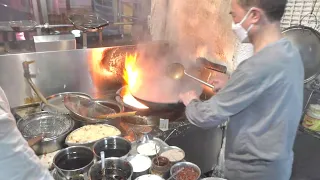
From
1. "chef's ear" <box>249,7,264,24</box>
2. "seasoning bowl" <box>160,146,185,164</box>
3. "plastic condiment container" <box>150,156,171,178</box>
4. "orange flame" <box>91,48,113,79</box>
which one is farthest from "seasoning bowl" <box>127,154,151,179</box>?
"orange flame" <box>91,48,113,79</box>

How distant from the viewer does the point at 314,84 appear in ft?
7.63

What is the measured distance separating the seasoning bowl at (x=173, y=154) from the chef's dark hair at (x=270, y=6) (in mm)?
1026

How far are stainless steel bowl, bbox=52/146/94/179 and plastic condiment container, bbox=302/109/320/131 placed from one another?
6.52 ft

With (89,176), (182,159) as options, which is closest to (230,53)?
(182,159)

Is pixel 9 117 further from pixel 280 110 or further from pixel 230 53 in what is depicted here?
pixel 230 53

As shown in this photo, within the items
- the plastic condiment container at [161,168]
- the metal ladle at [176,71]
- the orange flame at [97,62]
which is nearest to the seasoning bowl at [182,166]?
the plastic condiment container at [161,168]

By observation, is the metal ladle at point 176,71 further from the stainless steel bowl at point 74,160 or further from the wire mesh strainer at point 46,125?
the stainless steel bowl at point 74,160

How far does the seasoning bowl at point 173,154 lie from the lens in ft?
5.41

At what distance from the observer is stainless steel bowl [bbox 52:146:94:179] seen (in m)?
1.42

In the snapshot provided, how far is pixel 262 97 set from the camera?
1189 mm

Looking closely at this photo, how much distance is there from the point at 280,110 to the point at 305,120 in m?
1.41

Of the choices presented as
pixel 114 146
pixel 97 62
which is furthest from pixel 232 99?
pixel 97 62

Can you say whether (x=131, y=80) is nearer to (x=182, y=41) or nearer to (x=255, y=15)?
(x=182, y=41)

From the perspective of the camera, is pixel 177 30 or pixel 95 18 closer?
pixel 95 18
